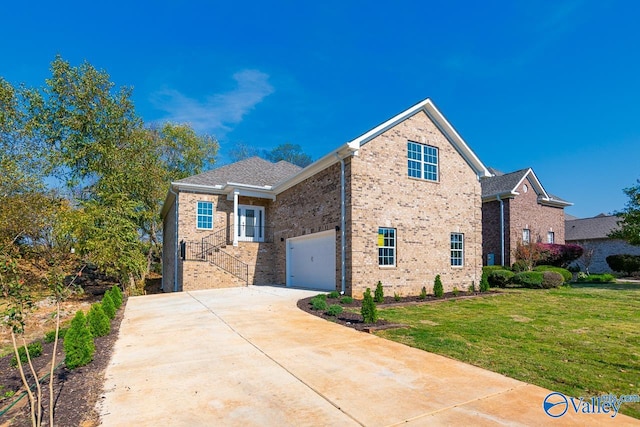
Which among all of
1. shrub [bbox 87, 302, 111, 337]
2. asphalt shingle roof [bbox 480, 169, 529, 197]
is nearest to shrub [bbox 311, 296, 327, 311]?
shrub [bbox 87, 302, 111, 337]

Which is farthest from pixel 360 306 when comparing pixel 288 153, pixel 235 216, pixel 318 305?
pixel 288 153

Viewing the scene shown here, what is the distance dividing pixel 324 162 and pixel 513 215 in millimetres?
14981

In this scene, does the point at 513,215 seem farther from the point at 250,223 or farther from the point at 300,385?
the point at 300,385

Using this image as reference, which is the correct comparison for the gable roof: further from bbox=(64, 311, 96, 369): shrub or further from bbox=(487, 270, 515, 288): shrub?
bbox=(64, 311, 96, 369): shrub

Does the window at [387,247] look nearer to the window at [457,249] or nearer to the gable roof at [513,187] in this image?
the window at [457,249]

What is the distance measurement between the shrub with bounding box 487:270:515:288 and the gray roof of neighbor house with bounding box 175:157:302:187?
37.0 feet

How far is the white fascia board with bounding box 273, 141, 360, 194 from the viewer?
1281 cm

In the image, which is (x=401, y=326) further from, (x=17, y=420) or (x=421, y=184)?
(x=421, y=184)

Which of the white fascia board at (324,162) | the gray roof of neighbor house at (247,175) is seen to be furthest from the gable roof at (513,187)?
the white fascia board at (324,162)

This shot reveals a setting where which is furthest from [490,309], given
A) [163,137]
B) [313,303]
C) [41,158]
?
[163,137]

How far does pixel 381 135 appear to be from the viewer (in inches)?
541

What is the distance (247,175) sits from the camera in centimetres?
2064

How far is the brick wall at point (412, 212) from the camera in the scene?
42.6 feet

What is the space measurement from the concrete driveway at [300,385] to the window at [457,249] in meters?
9.55
